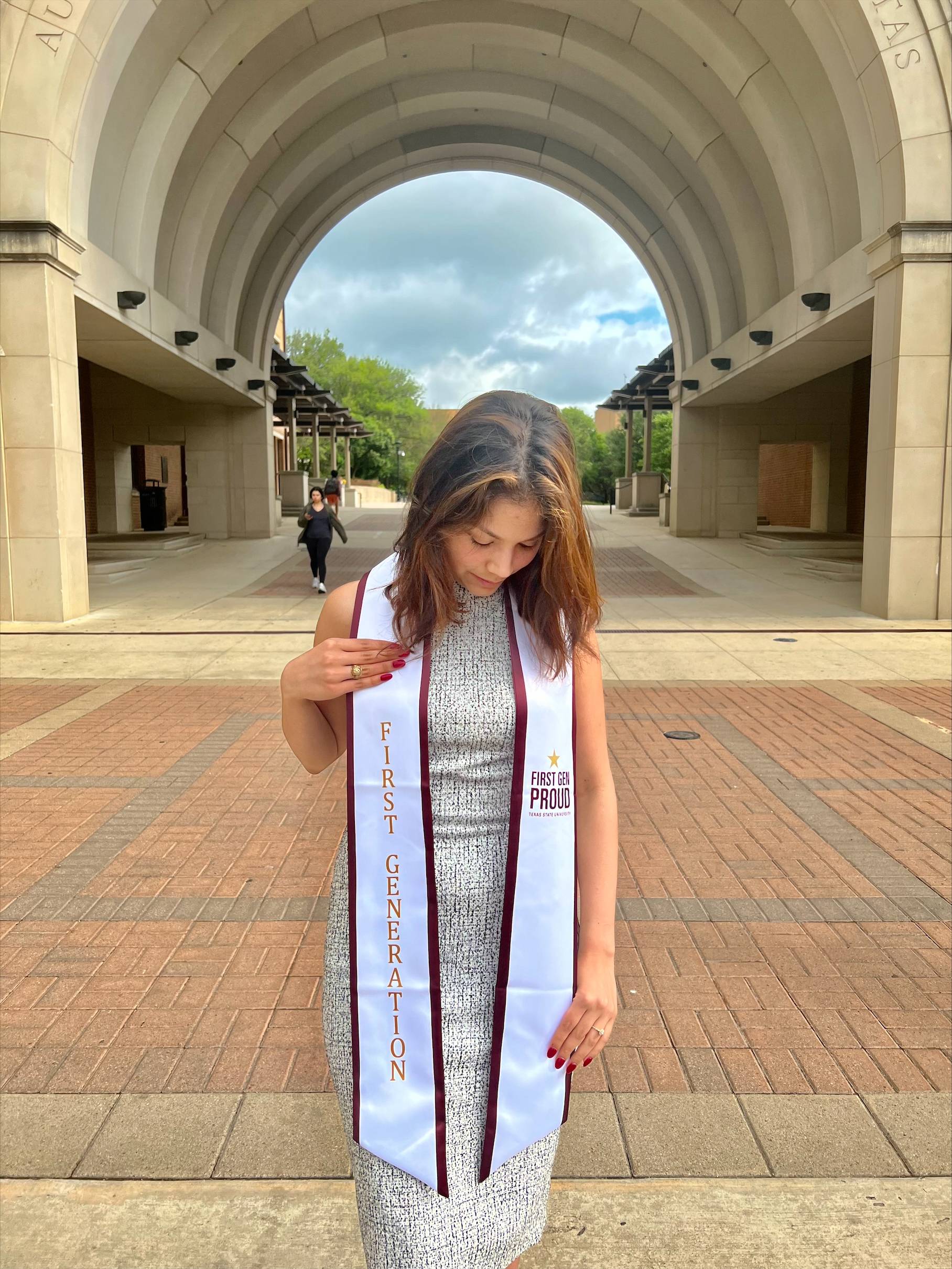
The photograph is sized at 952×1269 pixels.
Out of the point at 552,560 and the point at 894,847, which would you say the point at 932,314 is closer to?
the point at 894,847

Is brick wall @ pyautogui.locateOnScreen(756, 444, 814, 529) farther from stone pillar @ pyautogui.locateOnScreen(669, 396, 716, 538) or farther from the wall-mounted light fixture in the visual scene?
the wall-mounted light fixture

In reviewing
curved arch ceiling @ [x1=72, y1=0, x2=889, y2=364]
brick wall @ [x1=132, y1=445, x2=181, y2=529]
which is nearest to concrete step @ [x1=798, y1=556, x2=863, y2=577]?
curved arch ceiling @ [x1=72, y1=0, x2=889, y2=364]

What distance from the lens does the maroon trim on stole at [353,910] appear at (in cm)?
154

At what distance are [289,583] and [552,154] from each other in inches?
638

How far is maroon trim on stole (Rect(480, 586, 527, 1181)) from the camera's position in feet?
5.01

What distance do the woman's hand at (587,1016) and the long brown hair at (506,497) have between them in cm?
50

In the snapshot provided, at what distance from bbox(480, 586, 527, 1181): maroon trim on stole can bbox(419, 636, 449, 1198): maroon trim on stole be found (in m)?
0.07

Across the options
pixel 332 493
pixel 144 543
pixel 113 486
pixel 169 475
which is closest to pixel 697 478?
pixel 332 493

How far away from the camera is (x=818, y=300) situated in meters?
15.7

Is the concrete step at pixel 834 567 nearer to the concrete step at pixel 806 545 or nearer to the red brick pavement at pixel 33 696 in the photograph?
the concrete step at pixel 806 545

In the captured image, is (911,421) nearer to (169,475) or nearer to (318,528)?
(318,528)

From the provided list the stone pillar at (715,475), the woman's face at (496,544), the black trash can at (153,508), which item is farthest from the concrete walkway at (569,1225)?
the black trash can at (153,508)

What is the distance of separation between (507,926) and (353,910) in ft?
0.83

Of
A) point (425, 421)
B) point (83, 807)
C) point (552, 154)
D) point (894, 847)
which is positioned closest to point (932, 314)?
point (894, 847)
